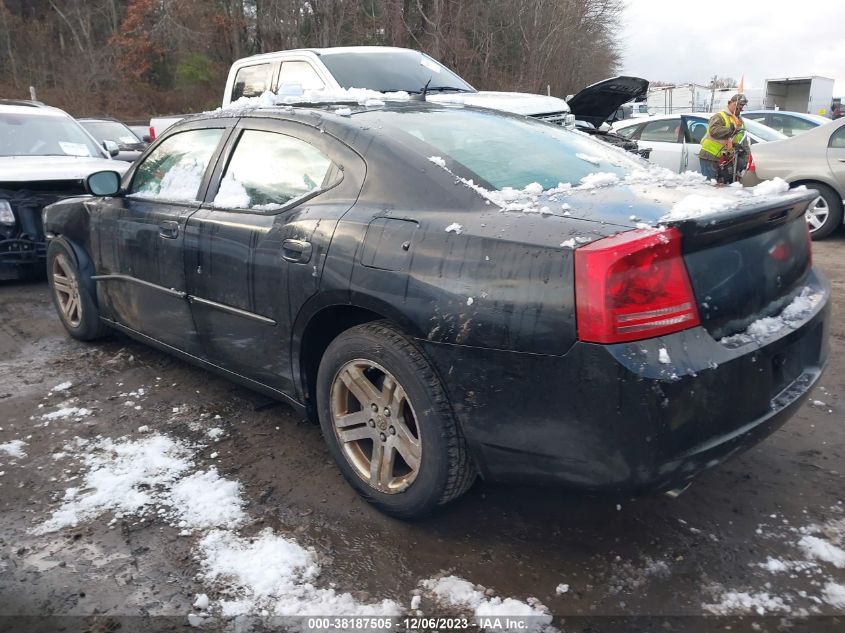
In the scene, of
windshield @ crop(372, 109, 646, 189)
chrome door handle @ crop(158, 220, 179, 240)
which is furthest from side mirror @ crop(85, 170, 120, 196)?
windshield @ crop(372, 109, 646, 189)

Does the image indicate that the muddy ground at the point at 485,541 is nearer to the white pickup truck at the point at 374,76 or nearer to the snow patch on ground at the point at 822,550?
the snow patch on ground at the point at 822,550

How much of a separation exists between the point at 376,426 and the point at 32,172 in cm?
534

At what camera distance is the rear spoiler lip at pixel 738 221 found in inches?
82.4

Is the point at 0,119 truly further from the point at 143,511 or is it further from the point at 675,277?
the point at 675,277

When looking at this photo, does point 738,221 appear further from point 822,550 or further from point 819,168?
point 819,168

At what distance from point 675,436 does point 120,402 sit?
122 inches

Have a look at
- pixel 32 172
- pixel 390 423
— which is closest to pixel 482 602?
pixel 390 423

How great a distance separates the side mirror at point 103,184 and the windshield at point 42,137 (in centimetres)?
389

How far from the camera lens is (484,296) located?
2.18m

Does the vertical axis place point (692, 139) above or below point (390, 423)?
above

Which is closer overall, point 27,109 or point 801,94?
point 27,109

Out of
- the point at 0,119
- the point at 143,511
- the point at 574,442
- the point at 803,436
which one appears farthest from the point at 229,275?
the point at 0,119

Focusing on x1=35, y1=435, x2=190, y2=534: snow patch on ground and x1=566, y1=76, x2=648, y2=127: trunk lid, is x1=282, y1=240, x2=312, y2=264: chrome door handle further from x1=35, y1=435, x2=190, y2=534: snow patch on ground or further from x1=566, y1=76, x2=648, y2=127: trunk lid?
x1=566, y1=76, x2=648, y2=127: trunk lid

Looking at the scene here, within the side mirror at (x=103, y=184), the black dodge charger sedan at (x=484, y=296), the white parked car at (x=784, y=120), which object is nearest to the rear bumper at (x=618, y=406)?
the black dodge charger sedan at (x=484, y=296)
